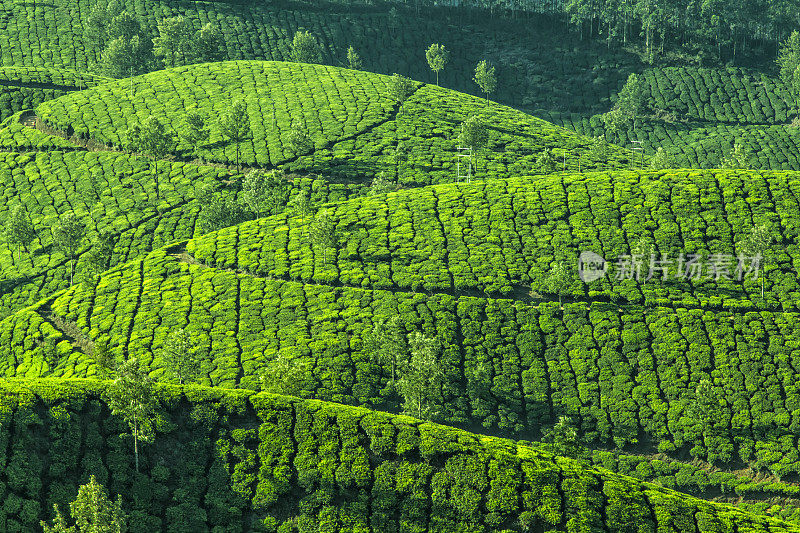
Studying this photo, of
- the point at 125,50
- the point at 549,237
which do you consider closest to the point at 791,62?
the point at 549,237

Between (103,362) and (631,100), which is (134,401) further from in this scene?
(631,100)

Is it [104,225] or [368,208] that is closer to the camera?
[368,208]

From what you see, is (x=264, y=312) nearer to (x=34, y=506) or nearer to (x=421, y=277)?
(x=421, y=277)

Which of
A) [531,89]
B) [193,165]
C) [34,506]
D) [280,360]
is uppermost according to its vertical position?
[34,506]

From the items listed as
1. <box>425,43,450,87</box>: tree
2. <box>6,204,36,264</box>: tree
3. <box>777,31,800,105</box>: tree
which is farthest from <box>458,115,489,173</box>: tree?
<box>777,31,800,105</box>: tree

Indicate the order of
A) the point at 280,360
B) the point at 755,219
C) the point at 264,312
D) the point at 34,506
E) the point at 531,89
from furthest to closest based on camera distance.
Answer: the point at 531,89
the point at 755,219
the point at 264,312
the point at 280,360
the point at 34,506

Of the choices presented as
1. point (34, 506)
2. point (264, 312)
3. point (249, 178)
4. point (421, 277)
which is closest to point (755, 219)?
point (421, 277)

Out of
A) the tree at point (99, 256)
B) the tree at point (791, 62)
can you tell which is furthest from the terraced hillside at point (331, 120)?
the tree at point (791, 62)
